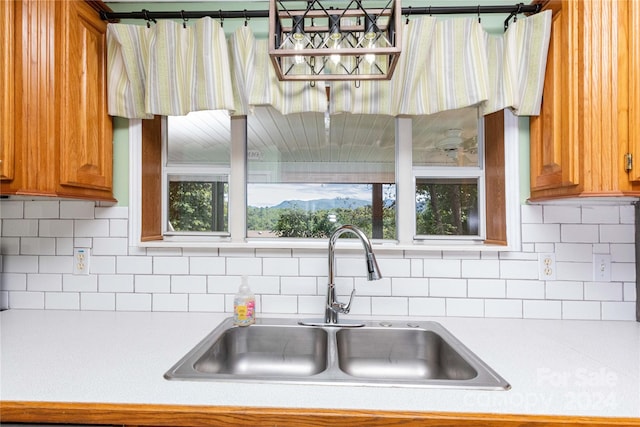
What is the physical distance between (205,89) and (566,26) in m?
1.36

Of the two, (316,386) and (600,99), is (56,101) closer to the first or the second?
(316,386)

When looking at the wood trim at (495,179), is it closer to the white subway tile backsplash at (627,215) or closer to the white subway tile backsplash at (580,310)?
the white subway tile backsplash at (580,310)

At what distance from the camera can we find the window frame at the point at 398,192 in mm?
1531

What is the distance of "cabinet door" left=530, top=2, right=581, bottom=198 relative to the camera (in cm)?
123

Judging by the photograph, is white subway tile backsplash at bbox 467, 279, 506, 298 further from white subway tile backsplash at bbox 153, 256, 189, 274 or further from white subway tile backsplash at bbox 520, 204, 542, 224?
white subway tile backsplash at bbox 153, 256, 189, 274

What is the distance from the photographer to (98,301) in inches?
63.3

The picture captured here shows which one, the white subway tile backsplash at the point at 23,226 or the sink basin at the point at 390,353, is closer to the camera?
the sink basin at the point at 390,353

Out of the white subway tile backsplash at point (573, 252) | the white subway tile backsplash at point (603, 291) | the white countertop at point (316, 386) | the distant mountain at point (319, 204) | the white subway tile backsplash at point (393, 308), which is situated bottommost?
the white countertop at point (316, 386)

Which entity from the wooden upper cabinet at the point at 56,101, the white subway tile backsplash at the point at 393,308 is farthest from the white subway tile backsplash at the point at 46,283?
the white subway tile backsplash at the point at 393,308

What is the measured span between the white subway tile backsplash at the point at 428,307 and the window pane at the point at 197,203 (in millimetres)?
974

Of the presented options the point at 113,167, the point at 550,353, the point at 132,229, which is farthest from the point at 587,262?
the point at 113,167

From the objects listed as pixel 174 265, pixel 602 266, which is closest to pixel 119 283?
pixel 174 265

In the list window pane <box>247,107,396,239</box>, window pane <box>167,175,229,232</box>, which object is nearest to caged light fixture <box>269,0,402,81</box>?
window pane <box>247,107,396,239</box>

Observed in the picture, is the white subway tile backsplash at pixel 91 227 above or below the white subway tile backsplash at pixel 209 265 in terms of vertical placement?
above
